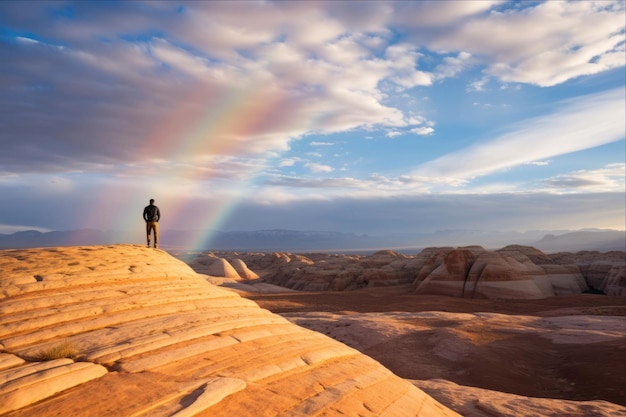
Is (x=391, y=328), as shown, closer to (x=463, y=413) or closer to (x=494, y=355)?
(x=494, y=355)

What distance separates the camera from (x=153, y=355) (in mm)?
5199

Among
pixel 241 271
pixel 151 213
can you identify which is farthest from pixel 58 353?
pixel 241 271

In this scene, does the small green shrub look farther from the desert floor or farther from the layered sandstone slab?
the desert floor

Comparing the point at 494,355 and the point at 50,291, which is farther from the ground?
the point at 50,291

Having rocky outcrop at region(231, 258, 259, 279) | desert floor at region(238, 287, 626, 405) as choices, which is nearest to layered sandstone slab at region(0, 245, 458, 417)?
desert floor at region(238, 287, 626, 405)

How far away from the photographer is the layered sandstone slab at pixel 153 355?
4.21 m

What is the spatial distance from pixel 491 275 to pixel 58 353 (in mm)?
33292

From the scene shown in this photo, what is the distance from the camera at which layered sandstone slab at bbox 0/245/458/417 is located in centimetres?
421

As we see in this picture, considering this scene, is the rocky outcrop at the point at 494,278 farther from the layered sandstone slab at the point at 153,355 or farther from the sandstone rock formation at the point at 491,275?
the layered sandstone slab at the point at 153,355

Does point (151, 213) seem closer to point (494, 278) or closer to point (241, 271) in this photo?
point (494, 278)

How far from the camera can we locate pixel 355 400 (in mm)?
5141

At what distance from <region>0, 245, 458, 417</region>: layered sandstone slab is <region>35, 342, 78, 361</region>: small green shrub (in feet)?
0.07

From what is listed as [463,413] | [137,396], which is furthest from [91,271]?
[463,413]

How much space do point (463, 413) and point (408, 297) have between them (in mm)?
25981
